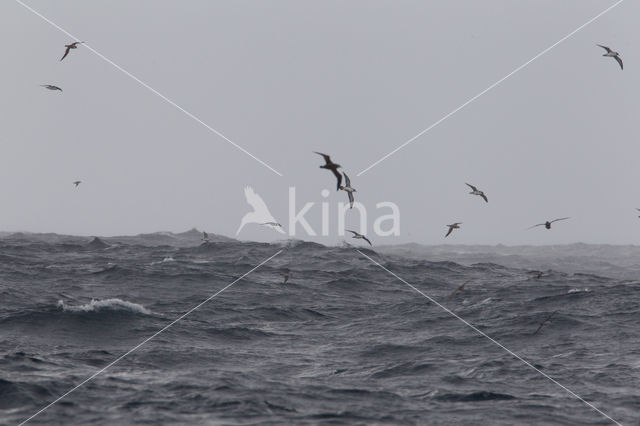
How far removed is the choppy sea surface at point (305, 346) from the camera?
56.2 ft

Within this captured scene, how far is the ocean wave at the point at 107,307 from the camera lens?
26.6 m

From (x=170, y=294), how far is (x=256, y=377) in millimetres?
12509

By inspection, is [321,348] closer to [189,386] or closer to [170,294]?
[189,386]

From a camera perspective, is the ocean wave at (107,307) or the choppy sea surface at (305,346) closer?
the choppy sea surface at (305,346)

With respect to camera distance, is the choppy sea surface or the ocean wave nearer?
the choppy sea surface

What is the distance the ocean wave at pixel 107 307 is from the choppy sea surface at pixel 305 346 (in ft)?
0.43

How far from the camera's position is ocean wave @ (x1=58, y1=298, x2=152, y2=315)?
26.6 metres

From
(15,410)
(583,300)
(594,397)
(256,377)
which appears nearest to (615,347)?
(594,397)

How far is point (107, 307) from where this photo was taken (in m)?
27.3

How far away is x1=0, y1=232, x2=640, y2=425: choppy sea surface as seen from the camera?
56.2ft

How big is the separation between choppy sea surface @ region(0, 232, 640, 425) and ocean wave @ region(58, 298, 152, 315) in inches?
5.2

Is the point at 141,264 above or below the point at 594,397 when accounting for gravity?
above

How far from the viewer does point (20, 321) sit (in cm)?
2462

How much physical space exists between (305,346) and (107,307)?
26.0 feet
